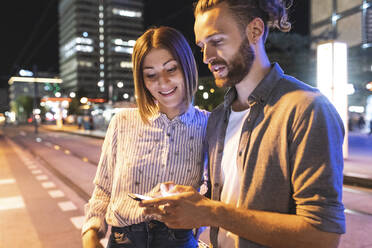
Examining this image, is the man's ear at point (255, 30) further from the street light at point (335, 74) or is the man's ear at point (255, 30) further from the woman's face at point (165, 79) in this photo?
the street light at point (335, 74)

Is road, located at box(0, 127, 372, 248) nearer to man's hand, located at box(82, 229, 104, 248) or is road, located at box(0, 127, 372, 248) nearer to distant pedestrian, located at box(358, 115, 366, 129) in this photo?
man's hand, located at box(82, 229, 104, 248)

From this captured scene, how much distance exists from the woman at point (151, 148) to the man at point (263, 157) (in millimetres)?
253

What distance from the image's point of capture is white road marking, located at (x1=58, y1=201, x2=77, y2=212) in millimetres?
5573

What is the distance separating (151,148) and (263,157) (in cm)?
69

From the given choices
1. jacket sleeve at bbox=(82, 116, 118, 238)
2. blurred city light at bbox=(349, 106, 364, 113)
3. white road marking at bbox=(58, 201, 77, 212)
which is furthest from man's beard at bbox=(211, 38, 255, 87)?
blurred city light at bbox=(349, 106, 364, 113)

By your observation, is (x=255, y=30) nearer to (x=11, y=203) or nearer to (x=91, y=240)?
(x=91, y=240)

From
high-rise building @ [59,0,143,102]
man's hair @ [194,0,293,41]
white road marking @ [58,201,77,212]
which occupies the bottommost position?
white road marking @ [58,201,77,212]

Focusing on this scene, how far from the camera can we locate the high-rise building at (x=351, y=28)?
1914 centimetres

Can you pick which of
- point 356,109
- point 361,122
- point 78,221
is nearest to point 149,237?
point 78,221

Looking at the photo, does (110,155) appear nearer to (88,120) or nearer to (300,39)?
(300,39)

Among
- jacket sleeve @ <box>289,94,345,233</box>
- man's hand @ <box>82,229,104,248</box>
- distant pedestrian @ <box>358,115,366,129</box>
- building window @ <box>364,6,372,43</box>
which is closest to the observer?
jacket sleeve @ <box>289,94,345,233</box>

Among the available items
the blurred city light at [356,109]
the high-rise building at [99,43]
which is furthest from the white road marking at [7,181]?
the high-rise building at [99,43]

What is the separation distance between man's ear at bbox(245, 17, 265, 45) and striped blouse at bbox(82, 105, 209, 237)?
597 millimetres

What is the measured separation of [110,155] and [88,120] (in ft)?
116
